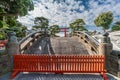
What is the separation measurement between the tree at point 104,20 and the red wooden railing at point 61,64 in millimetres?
40092

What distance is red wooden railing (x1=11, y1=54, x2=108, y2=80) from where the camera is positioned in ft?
25.0

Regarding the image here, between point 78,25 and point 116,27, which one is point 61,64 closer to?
point 78,25

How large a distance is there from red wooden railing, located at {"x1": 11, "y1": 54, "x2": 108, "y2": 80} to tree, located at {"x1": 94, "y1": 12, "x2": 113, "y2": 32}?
132 feet

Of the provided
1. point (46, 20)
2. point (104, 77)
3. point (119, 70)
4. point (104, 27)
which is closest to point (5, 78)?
point (104, 77)

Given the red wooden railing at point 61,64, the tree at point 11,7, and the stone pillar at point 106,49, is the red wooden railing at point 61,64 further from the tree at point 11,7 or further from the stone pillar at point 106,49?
the tree at point 11,7

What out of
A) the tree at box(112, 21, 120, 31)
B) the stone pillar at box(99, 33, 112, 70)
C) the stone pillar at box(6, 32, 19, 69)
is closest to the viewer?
the stone pillar at box(6, 32, 19, 69)

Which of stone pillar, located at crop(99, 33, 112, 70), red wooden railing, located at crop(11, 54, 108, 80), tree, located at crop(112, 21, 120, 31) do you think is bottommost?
red wooden railing, located at crop(11, 54, 108, 80)

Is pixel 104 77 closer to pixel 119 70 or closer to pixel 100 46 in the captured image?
pixel 119 70

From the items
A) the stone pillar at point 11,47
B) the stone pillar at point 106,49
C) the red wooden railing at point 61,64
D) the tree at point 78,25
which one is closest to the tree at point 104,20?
the tree at point 78,25

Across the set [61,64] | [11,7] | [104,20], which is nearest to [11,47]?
[61,64]

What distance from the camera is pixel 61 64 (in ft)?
25.4

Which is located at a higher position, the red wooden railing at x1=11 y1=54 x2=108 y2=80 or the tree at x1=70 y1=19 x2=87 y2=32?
the tree at x1=70 y1=19 x2=87 y2=32

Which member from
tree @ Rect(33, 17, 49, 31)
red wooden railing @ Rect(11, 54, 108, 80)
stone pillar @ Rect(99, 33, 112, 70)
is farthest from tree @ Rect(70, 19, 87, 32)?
red wooden railing @ Rect(11, 54, 108, 80)

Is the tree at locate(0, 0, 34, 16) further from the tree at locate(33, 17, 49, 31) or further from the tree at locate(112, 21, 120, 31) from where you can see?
the tree at locate(112, 21, 120, 31)
